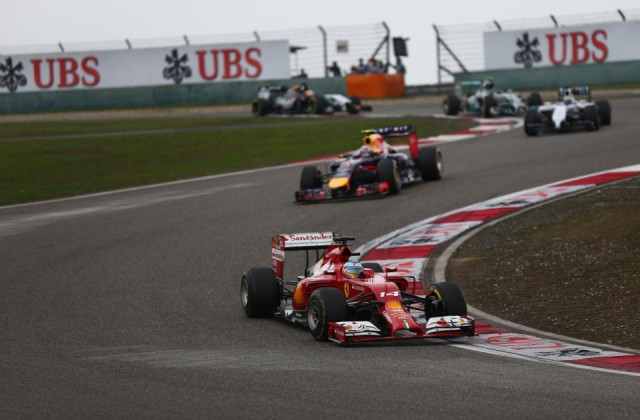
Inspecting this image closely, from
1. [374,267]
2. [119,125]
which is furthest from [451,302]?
[119,125]

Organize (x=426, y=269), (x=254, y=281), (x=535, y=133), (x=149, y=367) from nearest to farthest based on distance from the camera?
(x=149, y=367), (x=254, y=281), (x=426, y=269), (x=535, y=133)

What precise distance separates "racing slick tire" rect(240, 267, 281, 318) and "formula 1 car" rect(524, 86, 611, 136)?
19043 millimetres

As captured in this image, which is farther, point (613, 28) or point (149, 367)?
point (613, 28)

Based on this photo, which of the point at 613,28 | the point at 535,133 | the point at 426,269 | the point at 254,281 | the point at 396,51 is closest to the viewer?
the point at 254,281

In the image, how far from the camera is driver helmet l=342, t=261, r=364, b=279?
1272cm

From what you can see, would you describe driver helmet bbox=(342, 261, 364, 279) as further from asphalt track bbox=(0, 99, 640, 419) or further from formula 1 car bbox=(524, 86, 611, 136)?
formula 1 car bbox=(524, 86, 611, 136)

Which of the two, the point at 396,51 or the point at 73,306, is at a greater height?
the point at 396,51

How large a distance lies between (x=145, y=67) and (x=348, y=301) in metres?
43.7

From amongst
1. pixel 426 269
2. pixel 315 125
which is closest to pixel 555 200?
pixel 426 269

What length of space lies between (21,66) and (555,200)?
3831 cm

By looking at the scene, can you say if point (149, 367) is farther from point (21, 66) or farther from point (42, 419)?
point (21, 66)

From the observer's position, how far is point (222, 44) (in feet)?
179

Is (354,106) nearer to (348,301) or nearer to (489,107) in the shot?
(489,107)

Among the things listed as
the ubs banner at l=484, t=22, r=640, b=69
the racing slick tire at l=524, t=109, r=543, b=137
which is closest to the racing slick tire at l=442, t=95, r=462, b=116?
the racing slick tire at l=524, t=109, r=543, b=137
